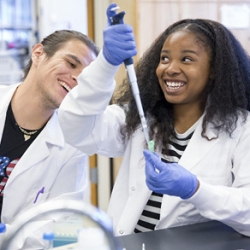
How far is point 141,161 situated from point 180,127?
188mm

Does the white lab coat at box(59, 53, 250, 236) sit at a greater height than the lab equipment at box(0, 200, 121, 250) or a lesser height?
lesser

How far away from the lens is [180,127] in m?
1.66

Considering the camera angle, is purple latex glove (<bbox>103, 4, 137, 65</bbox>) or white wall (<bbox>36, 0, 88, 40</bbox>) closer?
purple latex glove (<bbox>103, 4, 137, 65</bbox>)

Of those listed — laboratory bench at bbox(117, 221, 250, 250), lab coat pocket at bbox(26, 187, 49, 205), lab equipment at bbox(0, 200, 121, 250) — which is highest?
lab equipment at bbox(0, 200, 121, 250)

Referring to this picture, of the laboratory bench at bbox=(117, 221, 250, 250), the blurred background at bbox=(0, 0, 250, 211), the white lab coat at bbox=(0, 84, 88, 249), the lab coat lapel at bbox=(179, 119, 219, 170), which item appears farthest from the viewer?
the blurred background at bbox=(0, 0, 250, 211)

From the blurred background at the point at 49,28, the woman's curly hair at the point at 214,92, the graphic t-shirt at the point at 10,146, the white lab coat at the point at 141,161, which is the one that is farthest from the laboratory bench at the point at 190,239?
the blurred background at the point at 49,28

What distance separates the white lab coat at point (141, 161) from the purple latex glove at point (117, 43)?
0.09 feet

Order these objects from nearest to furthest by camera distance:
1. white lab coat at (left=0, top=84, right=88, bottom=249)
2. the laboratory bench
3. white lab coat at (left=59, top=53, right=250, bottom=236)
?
the laboratory bench
white lab coat at (left=59, top=53, right=250, bottom=236)
white lab coat at (left=0, top=84, right=88, bottom=249)

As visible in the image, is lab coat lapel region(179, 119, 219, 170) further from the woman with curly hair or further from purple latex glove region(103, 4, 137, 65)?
purple latex glove region(103, 4, 137, 65)

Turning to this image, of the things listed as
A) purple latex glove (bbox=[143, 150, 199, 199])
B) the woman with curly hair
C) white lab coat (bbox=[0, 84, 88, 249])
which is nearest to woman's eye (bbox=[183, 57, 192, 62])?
the woman with curly hair

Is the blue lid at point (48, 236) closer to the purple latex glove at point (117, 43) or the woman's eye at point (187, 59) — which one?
the purple latex glove at point (117, 43)

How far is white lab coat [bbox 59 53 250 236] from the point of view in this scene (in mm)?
1411

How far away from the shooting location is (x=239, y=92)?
162cm

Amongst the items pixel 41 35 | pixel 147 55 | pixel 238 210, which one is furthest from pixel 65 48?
pixel 41 35
